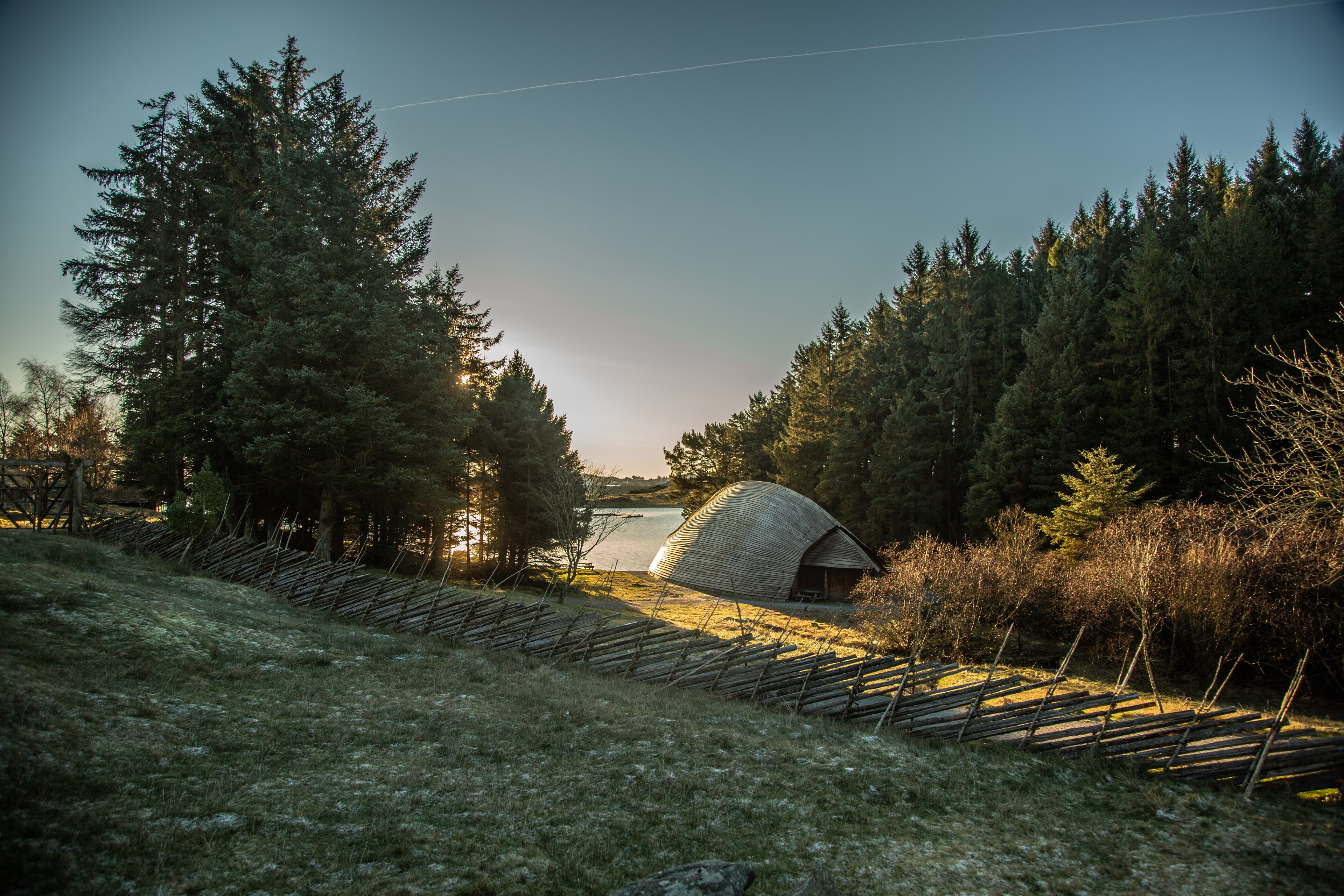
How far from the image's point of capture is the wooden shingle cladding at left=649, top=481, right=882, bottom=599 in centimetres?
2639

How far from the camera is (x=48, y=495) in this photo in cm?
1552

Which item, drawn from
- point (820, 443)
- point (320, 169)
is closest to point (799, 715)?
point (320, 169)

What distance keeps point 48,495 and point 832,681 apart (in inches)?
776

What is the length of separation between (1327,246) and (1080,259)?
35.1 ft

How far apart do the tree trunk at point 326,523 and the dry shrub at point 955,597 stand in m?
15.0

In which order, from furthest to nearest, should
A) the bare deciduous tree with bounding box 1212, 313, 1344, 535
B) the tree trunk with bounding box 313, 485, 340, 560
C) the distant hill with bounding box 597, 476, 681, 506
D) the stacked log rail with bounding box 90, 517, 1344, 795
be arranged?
the distant hill with bounding box 597, 476, 681, 506
the tree trunk with bounding box 313, 485, 340, 560
the bare deciduous tree with bounding box 1212, 313, 1344, 535
the stacked log rail with bounding box 90, 517, 1344, 795

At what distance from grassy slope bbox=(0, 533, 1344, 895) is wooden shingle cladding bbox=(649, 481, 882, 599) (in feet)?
61.6

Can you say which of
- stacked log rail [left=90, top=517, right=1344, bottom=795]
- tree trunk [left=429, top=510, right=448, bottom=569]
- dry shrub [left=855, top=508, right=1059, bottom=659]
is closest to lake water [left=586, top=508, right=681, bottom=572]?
tree trunk [left=429, top=510, right=448, bottom=569]

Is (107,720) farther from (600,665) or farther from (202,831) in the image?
(600,665)

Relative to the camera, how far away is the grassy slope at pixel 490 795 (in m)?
3.45

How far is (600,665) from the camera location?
960 cm

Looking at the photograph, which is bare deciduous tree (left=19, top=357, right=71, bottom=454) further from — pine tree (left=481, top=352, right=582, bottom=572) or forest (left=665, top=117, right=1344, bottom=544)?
forest (left=665, top=117, right=1344, bottom=544)

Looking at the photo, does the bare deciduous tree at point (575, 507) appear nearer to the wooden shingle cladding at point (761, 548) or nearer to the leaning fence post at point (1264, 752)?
the wooden shingle cladding at point (761, 548)

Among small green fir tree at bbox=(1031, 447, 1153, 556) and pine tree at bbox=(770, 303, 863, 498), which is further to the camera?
pine tree at bbox=(770, 303, 863, 498)
